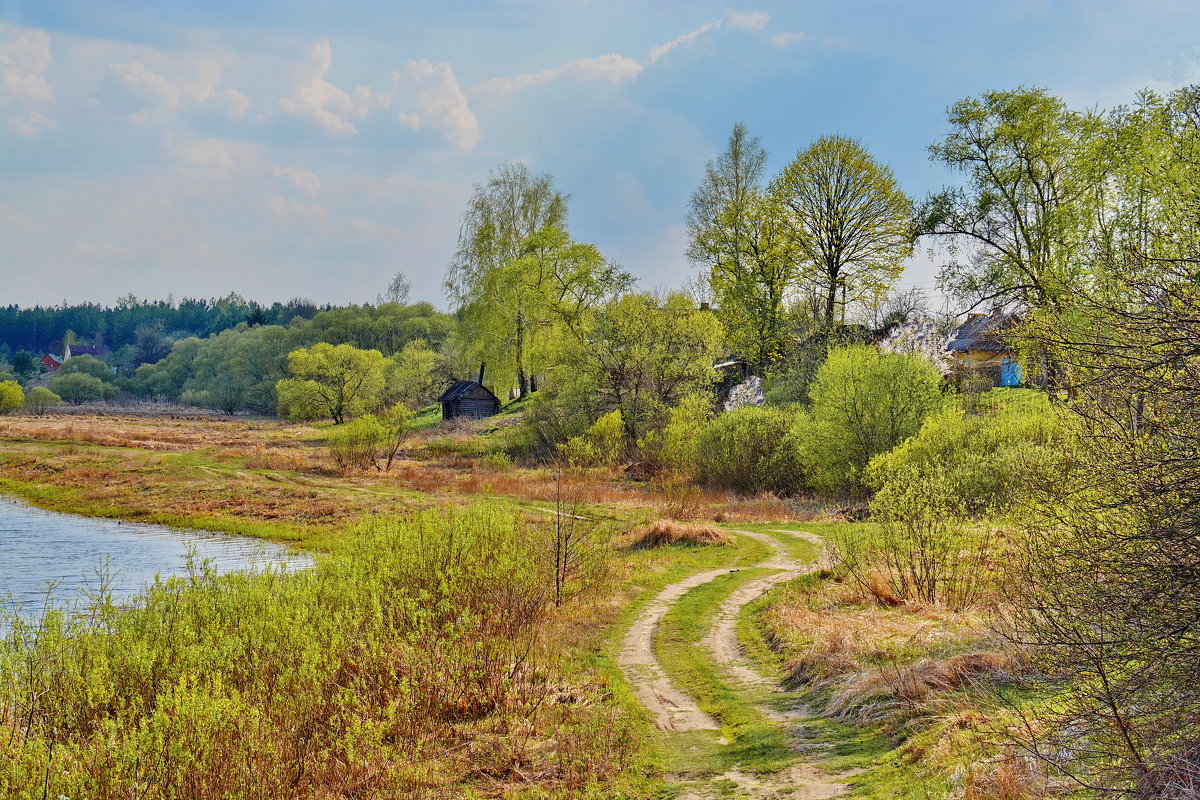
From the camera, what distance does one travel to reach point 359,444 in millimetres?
39125

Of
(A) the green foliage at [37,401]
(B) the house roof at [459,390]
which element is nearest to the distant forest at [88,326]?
(A) the green foliage at [37,401]

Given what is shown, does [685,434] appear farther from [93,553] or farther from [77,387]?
[77,387]

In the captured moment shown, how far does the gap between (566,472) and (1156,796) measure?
97.7ft

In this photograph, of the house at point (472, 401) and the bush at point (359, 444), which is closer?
the bush at point (359, 444)

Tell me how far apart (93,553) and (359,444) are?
1833 centimetres

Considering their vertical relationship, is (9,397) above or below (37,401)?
above

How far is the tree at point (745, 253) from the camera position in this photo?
126 feet

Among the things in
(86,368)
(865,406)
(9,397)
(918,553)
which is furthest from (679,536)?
(86,368)

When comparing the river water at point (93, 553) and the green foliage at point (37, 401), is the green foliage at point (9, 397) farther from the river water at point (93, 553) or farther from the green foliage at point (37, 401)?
the river water at point (93, 553)

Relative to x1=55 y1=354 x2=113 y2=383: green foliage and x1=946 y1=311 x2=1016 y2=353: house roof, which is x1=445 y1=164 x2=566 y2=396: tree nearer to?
x1=946 y1=311 x2=1016 y2=353: house roof

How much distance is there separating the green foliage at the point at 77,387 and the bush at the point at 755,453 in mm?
108765

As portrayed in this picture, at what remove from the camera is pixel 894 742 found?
7.32 meters

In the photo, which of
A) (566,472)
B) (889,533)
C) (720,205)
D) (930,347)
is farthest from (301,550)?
(720,205)

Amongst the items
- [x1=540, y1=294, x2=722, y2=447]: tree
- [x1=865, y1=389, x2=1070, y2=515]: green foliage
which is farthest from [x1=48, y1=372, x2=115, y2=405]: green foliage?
[x1=865, y1=389, x2=1070, y2=515]: green foliage
